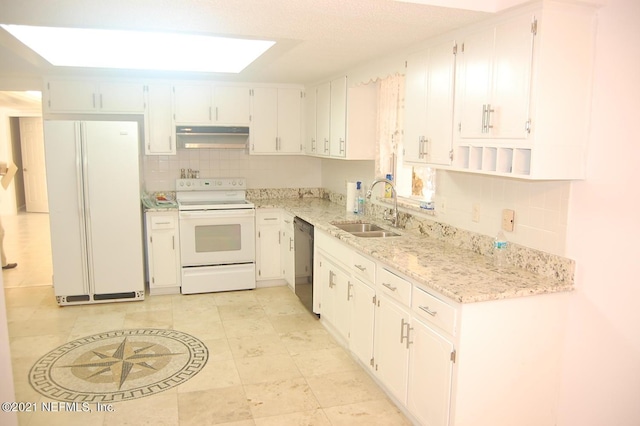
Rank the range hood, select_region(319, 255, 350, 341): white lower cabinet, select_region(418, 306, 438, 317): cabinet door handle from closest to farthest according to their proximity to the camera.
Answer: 1. select_region(418, 306, 438, 317): cabinet door handle
2. select_region(319, 255, 350, 341): white lower cabinet
3. the range hood

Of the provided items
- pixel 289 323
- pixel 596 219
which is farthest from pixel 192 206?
pixel 596 219

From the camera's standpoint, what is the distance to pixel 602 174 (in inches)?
97.4

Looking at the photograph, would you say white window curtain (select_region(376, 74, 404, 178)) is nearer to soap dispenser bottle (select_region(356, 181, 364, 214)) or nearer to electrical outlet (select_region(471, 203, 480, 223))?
soap dispenser bottle (select_region(356, 181, 364, 214))

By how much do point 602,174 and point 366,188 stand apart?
2.73 meters

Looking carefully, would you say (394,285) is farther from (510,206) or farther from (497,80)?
(497,80)

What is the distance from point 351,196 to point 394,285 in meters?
2.14

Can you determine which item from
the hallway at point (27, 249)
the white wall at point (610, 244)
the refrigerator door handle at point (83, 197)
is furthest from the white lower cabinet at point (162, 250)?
the white wall at point (610, 244)

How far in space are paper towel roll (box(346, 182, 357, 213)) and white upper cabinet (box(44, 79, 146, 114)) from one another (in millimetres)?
2333

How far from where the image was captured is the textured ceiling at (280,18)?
252cm

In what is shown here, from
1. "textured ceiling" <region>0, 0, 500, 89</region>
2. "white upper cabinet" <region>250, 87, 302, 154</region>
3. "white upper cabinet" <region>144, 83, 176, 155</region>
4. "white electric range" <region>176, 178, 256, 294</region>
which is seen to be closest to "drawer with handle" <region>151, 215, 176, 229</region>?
"white electric range" <region>176, 178, 256, 294</region>

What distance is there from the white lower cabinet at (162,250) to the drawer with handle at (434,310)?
323cm

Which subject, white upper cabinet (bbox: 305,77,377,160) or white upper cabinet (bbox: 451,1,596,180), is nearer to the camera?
white upper cabinet (bbox: 451,1,596,180)

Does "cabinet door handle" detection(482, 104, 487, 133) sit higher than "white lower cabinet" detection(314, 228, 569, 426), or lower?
higher

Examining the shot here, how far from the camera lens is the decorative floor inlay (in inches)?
133
